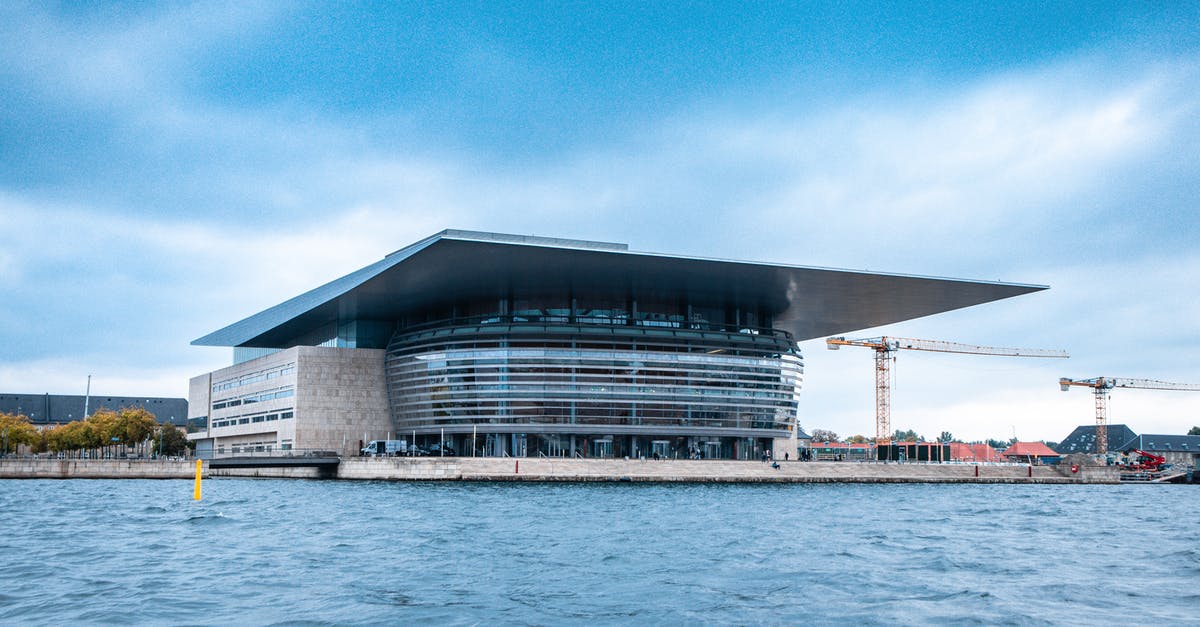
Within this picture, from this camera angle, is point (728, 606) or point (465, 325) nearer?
point (728, 606)

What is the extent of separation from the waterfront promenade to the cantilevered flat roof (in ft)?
33.3

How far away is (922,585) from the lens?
15.6 meters

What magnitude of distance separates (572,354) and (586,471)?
10.2 metres

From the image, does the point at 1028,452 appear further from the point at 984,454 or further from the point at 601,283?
the point at 601,283

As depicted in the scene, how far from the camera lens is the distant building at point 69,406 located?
143750 mm

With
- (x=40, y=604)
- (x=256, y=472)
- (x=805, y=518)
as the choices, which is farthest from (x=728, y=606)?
(x=256, y=472)

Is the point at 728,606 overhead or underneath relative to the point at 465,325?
underneath

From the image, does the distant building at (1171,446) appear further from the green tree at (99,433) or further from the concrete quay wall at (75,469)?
the green tree at (99,433)

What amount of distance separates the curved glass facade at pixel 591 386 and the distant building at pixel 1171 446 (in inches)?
1960

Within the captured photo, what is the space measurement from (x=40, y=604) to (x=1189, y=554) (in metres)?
19.6

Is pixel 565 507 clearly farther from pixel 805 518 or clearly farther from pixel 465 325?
pixel 465 325

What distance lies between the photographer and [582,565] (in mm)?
17453

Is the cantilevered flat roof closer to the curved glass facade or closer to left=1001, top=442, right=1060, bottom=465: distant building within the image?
the curved glass facade

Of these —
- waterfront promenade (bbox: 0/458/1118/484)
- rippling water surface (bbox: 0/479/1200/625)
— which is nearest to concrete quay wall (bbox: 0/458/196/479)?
waterfront promenade (bbox: 0/458/1118/484)
